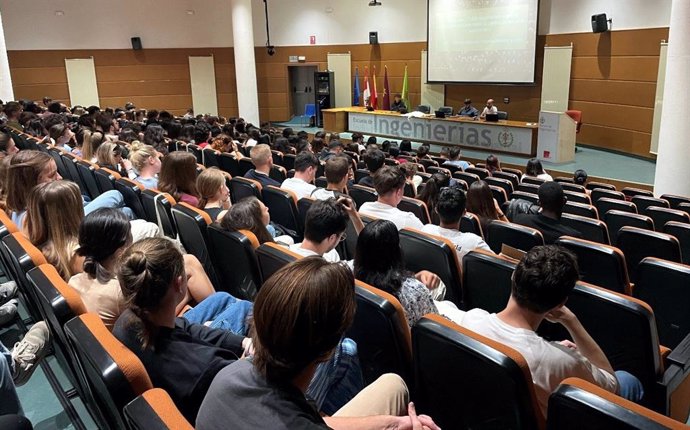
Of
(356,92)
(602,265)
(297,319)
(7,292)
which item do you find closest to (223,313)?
(297,319)

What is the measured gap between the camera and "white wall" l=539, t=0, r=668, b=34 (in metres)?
9.73

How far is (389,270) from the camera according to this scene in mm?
2260

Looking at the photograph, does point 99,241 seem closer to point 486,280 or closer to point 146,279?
point 146,279

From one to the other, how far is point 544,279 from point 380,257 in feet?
2.31

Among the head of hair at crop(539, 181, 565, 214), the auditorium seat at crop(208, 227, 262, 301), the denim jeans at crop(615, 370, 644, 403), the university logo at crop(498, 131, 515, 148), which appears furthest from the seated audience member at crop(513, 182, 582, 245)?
the university logo at crop(498, 131, 515, 148)

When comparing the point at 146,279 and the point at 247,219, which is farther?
the point at 247,219

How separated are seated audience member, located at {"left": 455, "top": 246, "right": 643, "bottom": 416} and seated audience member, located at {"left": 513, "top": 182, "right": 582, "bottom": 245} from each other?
5.98 ft

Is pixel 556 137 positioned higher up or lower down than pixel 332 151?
lower down

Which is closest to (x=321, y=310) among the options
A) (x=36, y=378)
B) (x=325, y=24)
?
(x=36, y=378)

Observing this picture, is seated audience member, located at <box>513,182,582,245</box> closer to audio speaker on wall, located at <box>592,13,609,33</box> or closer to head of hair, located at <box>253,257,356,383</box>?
head of hair, located at <box>253,257,356,383</box>

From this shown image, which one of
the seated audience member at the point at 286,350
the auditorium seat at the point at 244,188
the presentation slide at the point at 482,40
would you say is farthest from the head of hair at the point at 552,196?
the presentation slide at the point at 482,40

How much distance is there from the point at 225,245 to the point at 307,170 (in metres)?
2.08

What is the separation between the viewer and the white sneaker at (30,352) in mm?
2068

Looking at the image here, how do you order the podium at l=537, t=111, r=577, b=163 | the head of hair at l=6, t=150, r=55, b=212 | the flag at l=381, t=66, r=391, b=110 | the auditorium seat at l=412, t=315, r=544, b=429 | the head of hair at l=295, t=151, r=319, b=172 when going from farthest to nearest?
the flag at l=381, t=66, r=391, b=110
the podium at l=537, t=111, r=577, b=163
the head of hair at l=295, t=151, r=319, b=172
the head of hair at l=6, t=150, r=55, b=212
the auditorium seat at l=412, t=315, r=544, b=429
